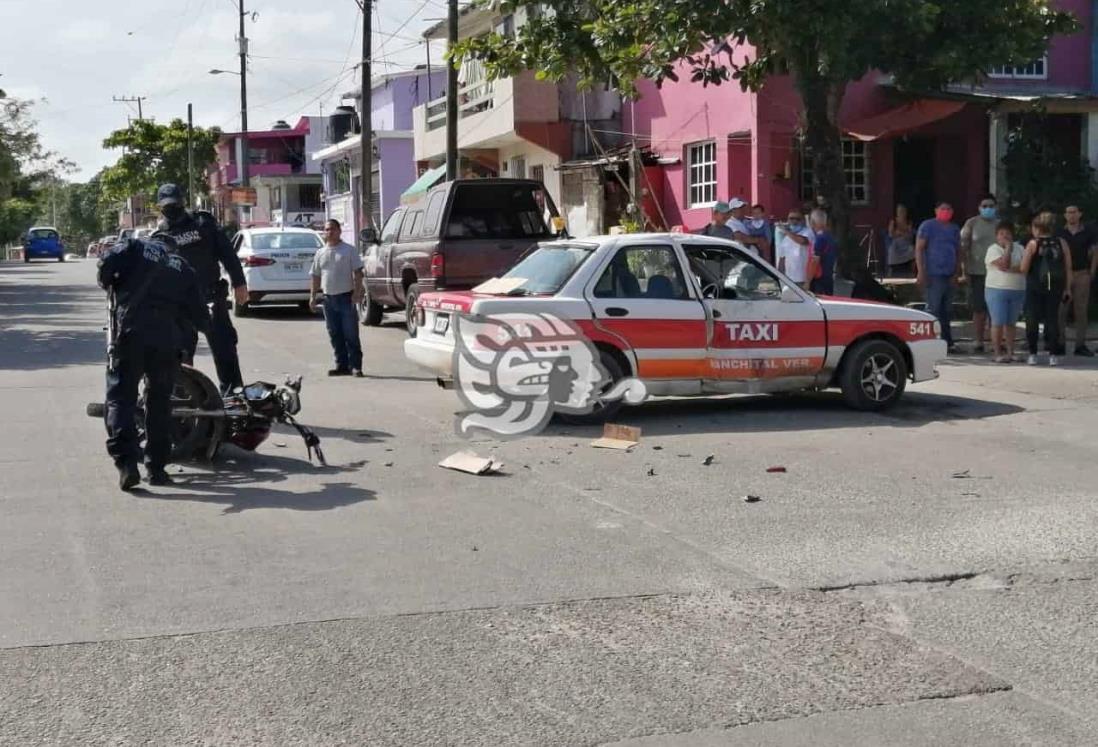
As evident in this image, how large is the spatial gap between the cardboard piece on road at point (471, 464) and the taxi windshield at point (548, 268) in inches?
89.1

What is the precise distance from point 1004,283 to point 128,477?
9.99 metres

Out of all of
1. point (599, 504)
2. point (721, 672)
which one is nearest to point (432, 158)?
point (599, 504)

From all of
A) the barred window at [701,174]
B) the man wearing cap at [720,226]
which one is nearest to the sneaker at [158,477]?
the man wearing cap at [720,226]

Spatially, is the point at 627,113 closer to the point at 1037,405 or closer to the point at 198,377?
the point at 1037,405

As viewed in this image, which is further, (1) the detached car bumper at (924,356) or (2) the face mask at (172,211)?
(1) the detached car bumper at (924,356)

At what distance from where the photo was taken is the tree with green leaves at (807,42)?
16.1 m

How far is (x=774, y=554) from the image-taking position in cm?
691

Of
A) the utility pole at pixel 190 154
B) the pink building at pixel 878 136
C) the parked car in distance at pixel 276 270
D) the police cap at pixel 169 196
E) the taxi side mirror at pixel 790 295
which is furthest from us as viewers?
the utility pole at pixel 190 154

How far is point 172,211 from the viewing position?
34.0ft

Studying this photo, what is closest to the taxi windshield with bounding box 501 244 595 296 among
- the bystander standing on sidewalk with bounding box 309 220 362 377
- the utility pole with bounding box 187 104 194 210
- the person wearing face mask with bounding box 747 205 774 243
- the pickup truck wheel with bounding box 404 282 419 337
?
the bystander standing on sidewalk with bounding box 309 220 362 377

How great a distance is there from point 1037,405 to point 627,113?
17225mm

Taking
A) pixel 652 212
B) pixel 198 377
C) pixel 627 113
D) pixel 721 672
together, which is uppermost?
pixel 627 113

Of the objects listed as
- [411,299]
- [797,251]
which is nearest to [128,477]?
[797,251]

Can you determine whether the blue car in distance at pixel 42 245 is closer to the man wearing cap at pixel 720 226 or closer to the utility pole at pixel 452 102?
the utility pole at pixel 452 102
